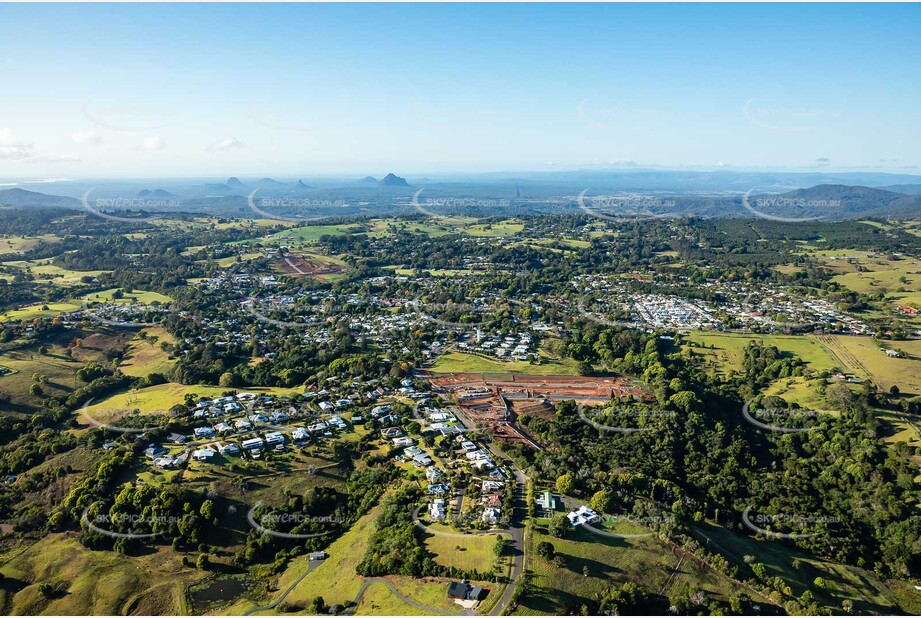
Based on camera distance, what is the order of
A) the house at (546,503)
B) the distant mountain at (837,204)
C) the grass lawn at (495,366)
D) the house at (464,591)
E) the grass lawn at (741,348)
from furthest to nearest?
the distant mountain at (837,204) → the grass lawn at (741,348) → the grass lawn at (495,366) → the house at (546,503) → the house at (464,591)

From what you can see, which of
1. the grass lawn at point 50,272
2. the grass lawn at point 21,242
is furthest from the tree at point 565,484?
the grass lawn at point 21,242

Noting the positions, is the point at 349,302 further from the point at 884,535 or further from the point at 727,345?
the point at 884,535

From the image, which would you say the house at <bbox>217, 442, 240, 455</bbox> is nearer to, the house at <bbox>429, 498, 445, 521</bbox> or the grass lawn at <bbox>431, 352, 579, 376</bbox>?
the house at <bbox>429, 498, 445, 521</bbox>

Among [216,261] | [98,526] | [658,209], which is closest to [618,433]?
[98,526]

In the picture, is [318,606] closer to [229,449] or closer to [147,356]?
[229,449]

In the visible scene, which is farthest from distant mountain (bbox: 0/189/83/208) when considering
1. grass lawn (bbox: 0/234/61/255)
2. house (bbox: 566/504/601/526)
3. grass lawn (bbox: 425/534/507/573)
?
house (bbox: 566/504/601/526)

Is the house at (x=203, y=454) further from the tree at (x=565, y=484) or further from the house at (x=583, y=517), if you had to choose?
the house at (x=583, y=517)

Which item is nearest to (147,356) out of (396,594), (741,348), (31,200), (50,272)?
(396,594)
